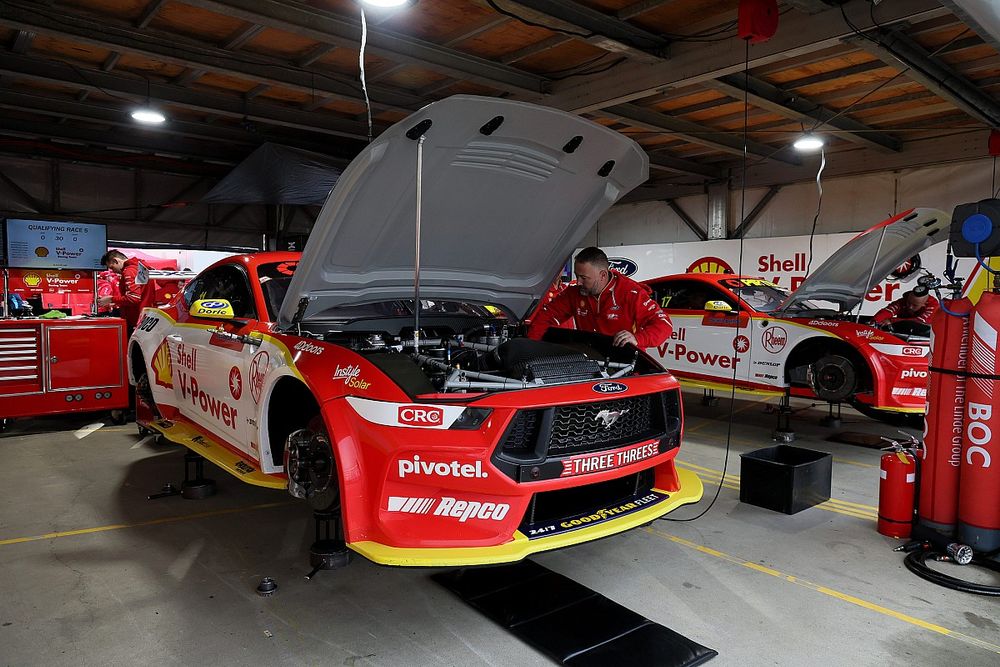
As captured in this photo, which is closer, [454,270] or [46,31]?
[454,270]

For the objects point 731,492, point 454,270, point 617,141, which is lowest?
point 731,492

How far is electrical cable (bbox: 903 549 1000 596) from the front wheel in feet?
9.23

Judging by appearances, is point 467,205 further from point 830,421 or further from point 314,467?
point 830,421

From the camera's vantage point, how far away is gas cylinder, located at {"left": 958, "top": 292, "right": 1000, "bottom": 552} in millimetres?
3217

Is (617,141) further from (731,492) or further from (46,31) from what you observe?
(46,31)

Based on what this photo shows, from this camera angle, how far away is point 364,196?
107 inches

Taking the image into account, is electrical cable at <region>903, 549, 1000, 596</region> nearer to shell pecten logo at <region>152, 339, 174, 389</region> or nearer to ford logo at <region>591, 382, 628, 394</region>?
ford logo at <region>591, 382, 628, 394</region>

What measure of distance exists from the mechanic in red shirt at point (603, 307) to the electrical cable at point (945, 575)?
5.53 ft

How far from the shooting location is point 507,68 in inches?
279

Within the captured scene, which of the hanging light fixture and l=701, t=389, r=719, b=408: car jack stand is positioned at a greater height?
the hanging light fixture

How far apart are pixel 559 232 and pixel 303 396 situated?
1.70 meters

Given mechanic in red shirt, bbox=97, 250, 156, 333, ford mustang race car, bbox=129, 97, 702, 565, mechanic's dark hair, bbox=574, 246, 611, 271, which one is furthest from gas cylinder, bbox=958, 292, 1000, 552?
mechanic in red shirt, bbox=97, 250, 156, 333

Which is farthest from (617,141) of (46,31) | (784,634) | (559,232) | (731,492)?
(46,31)

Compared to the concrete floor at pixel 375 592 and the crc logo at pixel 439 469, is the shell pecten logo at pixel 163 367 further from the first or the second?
the crc logo at pixel 439 469
